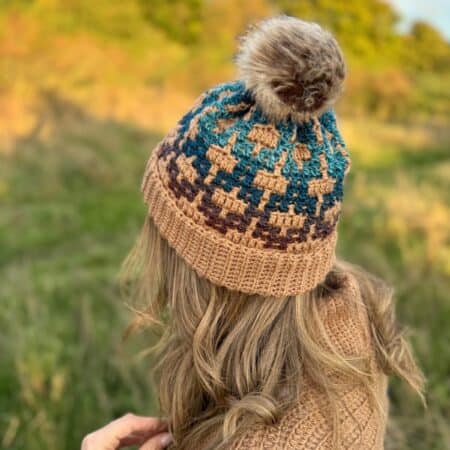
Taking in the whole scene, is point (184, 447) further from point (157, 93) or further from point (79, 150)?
point (157, 93)

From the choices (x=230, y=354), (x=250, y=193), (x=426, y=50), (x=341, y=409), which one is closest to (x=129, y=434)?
(x=230, y=354)

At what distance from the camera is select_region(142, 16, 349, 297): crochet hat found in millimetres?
1172

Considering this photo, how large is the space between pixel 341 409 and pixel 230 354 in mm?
294

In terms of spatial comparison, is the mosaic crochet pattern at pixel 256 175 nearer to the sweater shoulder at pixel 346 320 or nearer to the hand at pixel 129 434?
the sweater shoulder at pixel 346 320

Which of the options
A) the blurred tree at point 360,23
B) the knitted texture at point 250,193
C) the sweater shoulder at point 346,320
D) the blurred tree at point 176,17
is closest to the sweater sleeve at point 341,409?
the sweater shoulder at point 346,320

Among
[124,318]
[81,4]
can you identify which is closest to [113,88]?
[81,4]

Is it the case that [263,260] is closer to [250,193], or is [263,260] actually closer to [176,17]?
[250,193]

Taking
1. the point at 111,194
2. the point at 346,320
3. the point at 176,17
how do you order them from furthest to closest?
1. the point at 176,17
2. the point at 111,194
3. the point at 346,320

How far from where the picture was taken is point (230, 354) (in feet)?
4.43

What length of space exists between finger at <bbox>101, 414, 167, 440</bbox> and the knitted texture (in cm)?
54

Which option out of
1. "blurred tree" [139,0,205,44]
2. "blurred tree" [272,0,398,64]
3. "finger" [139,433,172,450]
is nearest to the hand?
"finger" [139,433,172,450]

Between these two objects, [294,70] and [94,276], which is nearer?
[294,70]

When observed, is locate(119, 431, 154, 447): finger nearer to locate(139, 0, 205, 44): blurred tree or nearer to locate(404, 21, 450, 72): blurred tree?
locate(139, 0, 205, 44): blurred tree

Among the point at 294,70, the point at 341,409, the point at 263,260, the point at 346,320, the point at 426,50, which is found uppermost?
the point at 426,50
